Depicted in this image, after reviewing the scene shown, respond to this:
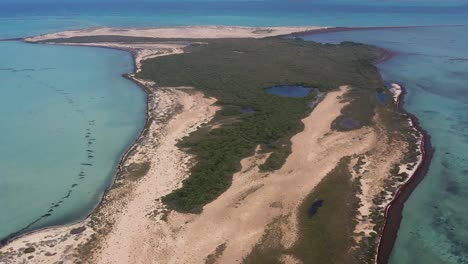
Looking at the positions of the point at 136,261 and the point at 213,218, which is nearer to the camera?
the point at 136,261

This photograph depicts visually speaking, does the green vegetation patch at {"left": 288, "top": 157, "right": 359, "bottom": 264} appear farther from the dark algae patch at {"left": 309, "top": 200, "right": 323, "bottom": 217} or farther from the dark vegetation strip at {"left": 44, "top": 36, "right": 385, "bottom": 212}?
the dark vegetation strip at {"left": 44, "top": 36, "right": 385, "bottom": 212}

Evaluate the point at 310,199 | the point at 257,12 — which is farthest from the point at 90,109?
the point at 257,12

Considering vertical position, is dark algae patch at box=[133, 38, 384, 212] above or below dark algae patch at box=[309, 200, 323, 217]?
above

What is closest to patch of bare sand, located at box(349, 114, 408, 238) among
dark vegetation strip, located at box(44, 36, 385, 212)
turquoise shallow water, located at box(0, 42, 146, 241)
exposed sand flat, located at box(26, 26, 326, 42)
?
dark vegetation strip, located at box(44, 36, 385, 212)

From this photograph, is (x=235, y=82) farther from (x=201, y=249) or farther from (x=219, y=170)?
(x=201, y=249)

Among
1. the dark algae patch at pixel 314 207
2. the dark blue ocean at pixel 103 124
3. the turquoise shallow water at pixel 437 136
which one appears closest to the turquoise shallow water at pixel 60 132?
the dark blue ocean at pixel 103 124

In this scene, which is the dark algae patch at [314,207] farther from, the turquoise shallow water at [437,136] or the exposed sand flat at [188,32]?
the exposed sand flat at [188,32]
